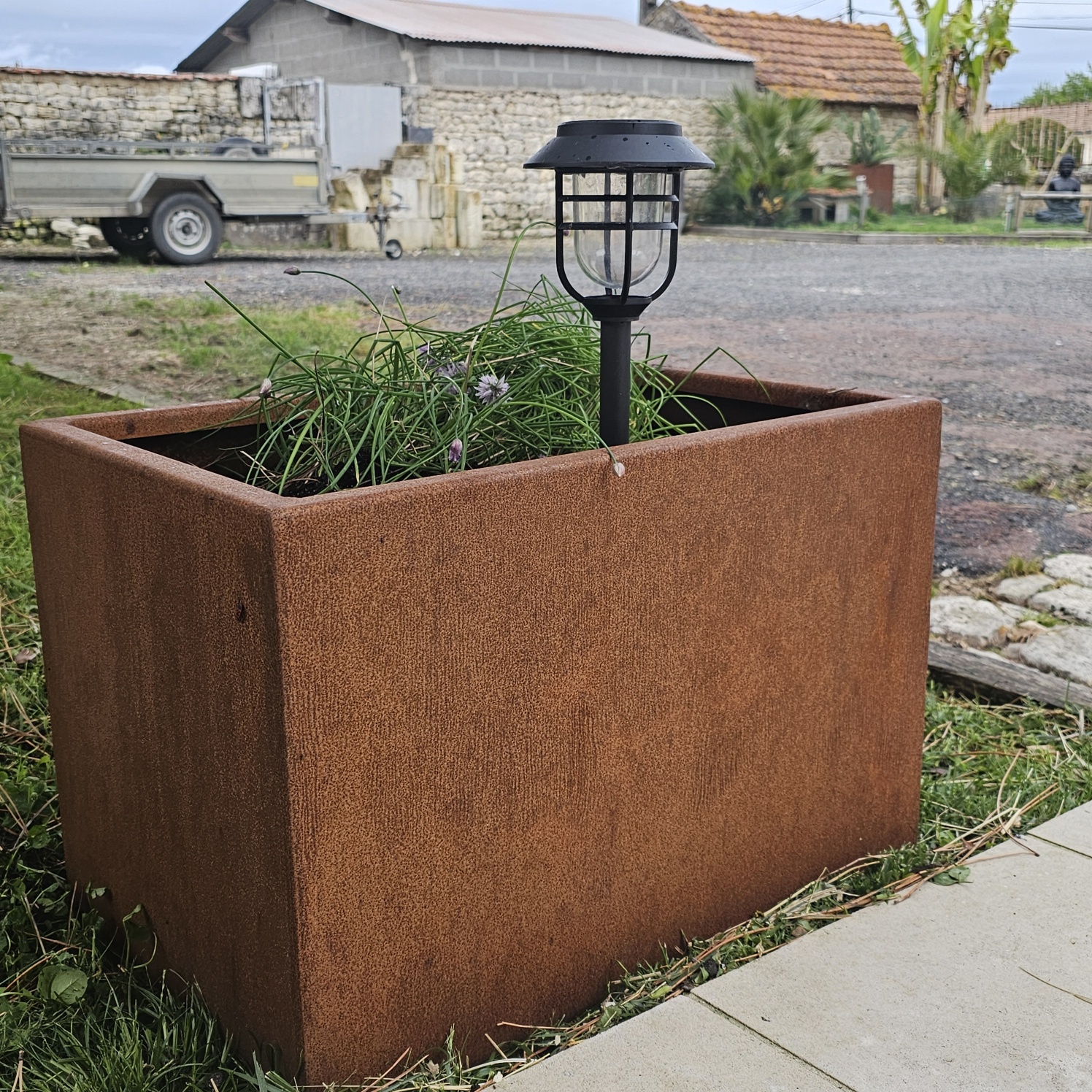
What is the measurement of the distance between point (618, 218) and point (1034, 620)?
196cm

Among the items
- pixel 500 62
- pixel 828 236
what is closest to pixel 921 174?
pixel 828 236

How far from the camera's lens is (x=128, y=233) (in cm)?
1231

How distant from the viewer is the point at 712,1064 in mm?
1506

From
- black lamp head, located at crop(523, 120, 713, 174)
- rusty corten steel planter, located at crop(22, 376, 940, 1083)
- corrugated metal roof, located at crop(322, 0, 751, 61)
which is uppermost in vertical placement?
corrugated metal roof, located at crop(322, 0, 751, 61)

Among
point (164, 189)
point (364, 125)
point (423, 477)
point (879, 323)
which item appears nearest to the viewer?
point (423, 477)

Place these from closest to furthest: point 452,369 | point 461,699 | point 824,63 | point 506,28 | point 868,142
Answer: point 461,699 → point 452,369 → point 506,28 → point 868,142 → point 824,63

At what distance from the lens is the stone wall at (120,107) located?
1574 centimetres

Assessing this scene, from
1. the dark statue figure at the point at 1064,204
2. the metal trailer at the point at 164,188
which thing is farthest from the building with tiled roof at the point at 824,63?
the metal trailer at the point at 164,188

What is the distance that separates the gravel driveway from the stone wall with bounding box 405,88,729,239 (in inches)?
189

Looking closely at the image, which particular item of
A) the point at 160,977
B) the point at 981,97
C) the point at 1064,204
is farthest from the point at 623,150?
the point at 981,97

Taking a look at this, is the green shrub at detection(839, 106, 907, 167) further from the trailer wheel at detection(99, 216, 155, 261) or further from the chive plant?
the chive plant

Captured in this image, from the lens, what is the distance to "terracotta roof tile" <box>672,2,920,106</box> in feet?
75.8

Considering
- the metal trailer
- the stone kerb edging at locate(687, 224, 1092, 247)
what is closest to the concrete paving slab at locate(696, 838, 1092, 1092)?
the metal trailer

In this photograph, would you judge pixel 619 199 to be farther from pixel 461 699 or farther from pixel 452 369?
pixel 461 699
